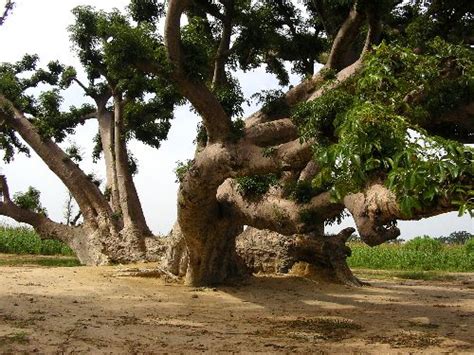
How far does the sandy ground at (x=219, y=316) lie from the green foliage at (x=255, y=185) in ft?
6.44

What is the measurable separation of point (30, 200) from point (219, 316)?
1048 centimetres

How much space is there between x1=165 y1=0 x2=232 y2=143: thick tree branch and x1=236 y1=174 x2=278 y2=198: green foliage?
3.87 ft

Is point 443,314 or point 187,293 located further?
point 187,293

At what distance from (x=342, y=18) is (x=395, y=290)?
6.18 m

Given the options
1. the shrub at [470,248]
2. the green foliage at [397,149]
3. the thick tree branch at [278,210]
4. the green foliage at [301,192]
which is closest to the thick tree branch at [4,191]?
the thick tree branch at [278,210]

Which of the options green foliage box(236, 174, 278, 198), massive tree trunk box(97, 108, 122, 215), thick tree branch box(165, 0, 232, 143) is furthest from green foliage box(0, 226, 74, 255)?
thick tree branch box(165, 0, 232, 143)

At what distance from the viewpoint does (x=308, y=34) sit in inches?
502

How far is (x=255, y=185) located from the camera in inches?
411

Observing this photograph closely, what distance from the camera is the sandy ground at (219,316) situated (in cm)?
623

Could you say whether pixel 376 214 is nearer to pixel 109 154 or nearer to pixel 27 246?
pixel 109 154

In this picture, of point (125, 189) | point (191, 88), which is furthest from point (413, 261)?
point (191, 88)

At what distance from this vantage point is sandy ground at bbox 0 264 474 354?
6.23 metres

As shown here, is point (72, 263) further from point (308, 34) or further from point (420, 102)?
point (420, 102)

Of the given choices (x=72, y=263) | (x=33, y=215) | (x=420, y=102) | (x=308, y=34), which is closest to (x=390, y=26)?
(x=308, y=34)
